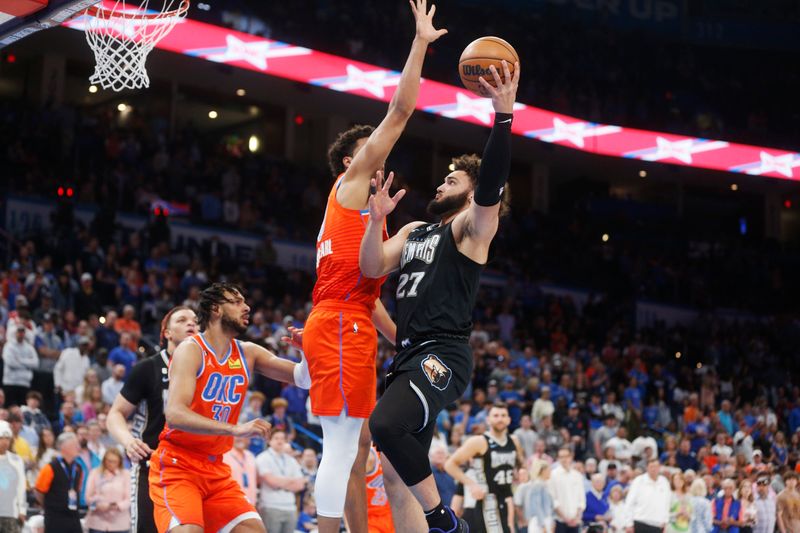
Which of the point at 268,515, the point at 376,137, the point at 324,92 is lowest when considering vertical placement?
the point at 268,515

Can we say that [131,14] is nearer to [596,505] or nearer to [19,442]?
[19,442]

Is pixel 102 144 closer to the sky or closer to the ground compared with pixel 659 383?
closer to the sky

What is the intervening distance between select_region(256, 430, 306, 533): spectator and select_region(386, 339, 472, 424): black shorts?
7.21m

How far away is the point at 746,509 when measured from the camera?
1573 centimetres

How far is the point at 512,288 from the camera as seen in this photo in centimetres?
2497

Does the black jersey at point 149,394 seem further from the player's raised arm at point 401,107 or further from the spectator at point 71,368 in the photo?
the spectator at point 71,368

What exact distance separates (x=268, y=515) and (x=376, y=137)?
7.63 m

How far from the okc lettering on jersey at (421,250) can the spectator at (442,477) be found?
8.06m

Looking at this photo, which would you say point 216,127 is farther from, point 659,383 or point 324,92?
point 659,383

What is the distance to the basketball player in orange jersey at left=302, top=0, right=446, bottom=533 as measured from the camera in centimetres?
536

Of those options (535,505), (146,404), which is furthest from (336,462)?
(535,505)

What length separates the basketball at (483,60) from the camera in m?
5.32

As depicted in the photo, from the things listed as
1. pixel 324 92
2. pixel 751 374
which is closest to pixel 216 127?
pixel 324 92

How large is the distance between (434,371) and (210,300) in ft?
5.84
